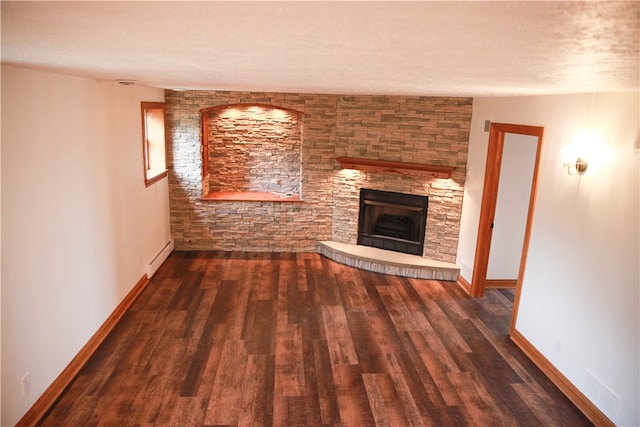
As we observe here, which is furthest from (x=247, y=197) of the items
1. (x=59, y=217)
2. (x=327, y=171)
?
(x=59, y=217)

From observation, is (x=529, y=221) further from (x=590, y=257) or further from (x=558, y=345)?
(x=558, y=345)

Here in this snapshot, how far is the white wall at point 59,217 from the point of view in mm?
2670

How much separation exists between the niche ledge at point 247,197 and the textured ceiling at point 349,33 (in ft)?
15.6

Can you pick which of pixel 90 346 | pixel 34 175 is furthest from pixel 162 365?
pixel 34 175

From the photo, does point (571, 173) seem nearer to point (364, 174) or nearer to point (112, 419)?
point (364, 174)

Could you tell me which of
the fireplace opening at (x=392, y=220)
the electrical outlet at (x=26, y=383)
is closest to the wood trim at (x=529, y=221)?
the fireplace opening at (x=392, y=220)

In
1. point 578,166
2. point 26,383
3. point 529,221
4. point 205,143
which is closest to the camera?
point 26,383

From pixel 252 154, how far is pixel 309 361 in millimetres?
3915

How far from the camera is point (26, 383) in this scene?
2.83m

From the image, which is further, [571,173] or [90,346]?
[90,346]

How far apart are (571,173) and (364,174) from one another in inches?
120

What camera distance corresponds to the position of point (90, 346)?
376cm

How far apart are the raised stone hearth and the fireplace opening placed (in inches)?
4.6

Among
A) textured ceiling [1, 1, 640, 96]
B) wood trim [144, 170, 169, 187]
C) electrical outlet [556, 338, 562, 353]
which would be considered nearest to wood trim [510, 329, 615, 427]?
electrical outlet [556, 338, 562, 353]
